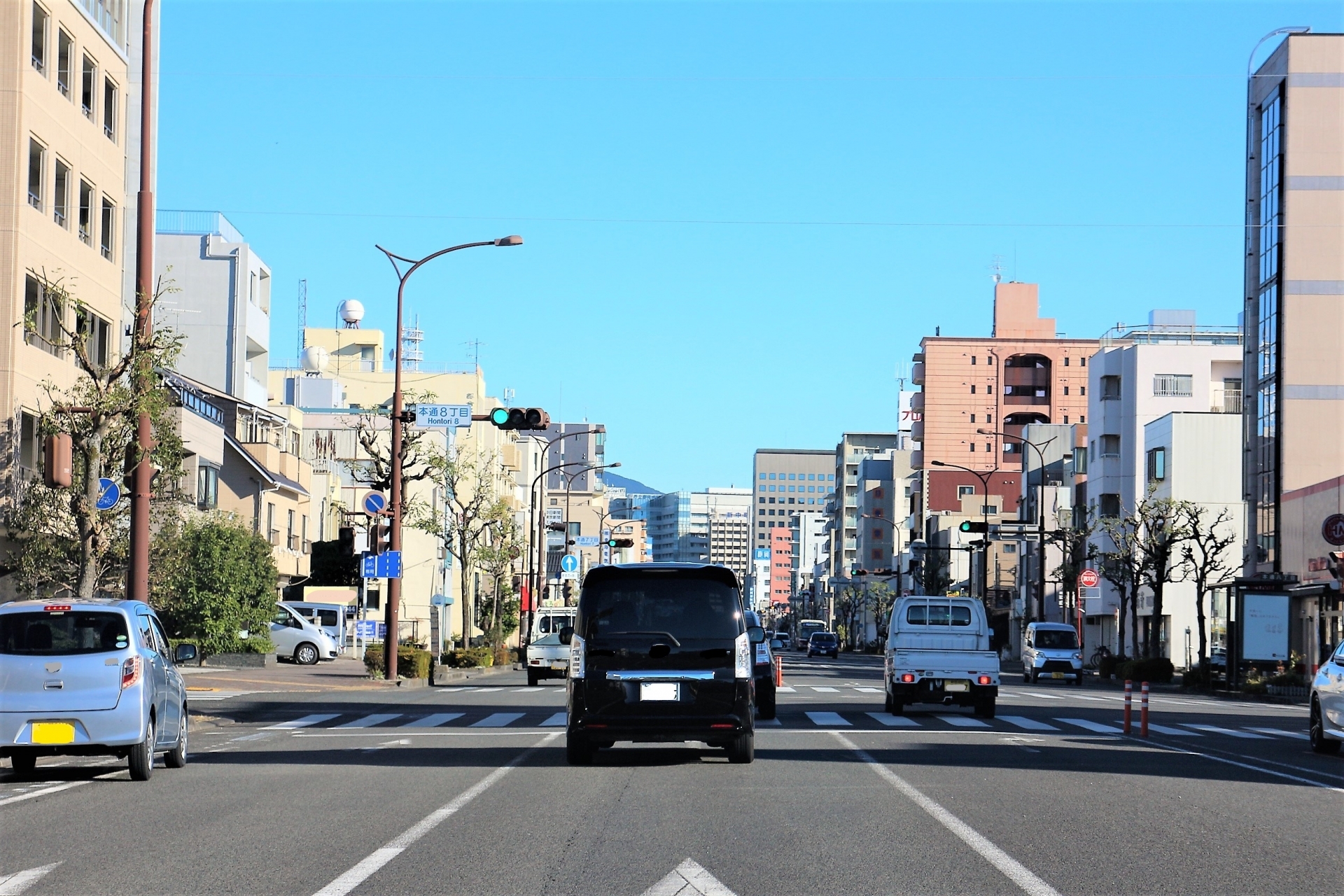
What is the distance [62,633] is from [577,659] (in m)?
5.11

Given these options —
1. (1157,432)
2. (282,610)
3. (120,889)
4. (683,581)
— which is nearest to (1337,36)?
(1157,432)

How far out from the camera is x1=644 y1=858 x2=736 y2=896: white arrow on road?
8.92 meters

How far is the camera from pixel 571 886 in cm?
915

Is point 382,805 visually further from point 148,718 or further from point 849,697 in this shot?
point 849,697

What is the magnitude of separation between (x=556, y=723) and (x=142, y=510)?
7.01 meters

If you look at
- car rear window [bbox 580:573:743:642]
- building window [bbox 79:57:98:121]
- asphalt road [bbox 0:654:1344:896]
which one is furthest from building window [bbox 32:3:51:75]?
car rear window [bbox 580:573:743:642]

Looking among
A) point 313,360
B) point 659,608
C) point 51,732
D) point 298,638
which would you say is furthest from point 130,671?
point 313,360

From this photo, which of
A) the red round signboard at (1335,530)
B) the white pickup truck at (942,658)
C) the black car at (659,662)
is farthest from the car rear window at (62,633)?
the red round signboard at (1335,530)

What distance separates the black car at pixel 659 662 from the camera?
16.5 meters

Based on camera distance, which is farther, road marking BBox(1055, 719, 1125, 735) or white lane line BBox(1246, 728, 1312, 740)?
white lane line BBox(1246, 728, 1312, 740)

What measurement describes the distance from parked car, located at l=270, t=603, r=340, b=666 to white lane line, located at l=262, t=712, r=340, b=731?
27266 millimetres

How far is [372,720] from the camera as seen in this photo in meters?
25.9

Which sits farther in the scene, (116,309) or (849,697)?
(116,309)

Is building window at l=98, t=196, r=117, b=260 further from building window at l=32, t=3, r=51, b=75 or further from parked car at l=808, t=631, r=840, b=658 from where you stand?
parked car at l=808, t=631, r=840, b=658
